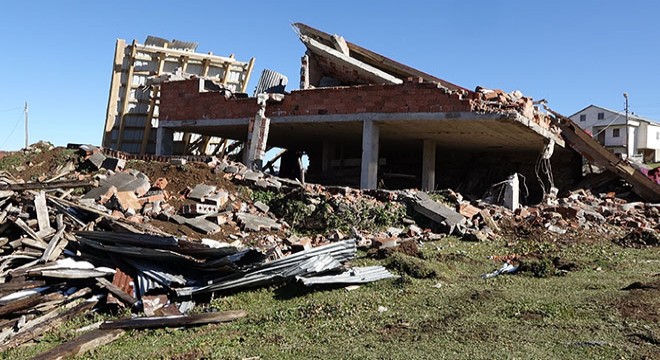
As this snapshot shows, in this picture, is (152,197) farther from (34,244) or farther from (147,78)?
(147,78)

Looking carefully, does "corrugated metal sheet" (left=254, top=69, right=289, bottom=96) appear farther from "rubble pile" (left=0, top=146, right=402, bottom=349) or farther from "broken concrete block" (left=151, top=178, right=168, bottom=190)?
"rubble pile" (left=0, top=146, right=402, bottom=349)

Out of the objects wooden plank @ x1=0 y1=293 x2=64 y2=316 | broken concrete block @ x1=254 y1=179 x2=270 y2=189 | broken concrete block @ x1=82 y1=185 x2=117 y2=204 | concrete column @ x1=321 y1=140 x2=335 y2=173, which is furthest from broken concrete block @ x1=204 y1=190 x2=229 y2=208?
concrete column @ x1=321 y1=140 x2=335 y2=173

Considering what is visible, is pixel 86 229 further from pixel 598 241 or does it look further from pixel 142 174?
pixel 598 241

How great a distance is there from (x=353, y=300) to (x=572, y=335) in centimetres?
240

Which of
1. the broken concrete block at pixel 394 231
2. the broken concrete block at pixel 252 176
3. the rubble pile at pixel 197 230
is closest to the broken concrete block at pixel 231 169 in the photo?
the rubble pile at pixel 197 230

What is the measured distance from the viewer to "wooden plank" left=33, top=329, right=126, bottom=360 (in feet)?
17.2

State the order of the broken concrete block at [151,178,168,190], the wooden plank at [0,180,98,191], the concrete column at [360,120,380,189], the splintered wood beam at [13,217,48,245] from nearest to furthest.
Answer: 1. the splintered wood beam at [13,217,48,245]
2. the wooden plank at [0,180,98,191]
3. the broken concrete block at [151,178,168,190]
4. the concrete column at [360,120,380,189]

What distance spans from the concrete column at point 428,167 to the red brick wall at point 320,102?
11.6 ft

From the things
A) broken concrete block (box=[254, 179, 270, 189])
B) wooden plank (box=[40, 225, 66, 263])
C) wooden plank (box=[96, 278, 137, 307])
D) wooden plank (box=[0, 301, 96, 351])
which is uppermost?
broken concrete block (box=[254, 179, 270, 189])

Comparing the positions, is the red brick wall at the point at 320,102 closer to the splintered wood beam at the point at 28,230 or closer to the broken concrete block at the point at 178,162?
the broken concrete block at the point at 178,162

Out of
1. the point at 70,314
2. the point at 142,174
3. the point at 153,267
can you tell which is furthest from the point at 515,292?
the point at 142,174

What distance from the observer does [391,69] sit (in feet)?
53.8

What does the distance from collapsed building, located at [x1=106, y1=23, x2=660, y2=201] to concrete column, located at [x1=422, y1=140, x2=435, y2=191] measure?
0.03 metres

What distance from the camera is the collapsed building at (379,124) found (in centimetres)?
1335
